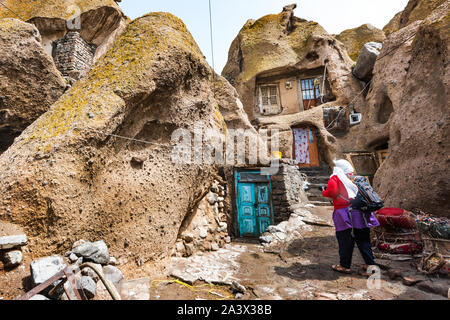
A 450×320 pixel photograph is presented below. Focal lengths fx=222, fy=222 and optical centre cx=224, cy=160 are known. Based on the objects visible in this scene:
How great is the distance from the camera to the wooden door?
14973 mm

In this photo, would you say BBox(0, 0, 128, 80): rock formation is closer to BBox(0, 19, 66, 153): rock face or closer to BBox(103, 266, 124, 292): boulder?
BBox(0, 19, 66, 153): rock face

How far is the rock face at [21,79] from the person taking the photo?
4.62 m

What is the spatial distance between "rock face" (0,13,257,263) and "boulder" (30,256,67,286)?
1.51ft

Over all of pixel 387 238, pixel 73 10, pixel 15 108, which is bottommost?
pixel 387 238

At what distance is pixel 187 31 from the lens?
5.06 metres

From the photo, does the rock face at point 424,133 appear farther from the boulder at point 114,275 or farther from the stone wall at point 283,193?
the boulder at point 114,275

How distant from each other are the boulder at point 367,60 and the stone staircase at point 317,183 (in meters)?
7.45

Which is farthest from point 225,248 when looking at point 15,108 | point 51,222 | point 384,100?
point 384,100

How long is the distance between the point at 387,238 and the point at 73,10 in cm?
1496

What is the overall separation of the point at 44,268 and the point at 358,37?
2524 centimetres

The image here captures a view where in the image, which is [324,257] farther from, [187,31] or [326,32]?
[326,32]

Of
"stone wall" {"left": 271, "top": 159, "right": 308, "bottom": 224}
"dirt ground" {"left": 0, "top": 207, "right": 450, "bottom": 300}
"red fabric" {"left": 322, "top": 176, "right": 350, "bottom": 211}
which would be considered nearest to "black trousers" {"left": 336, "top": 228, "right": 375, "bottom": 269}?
"dirt ground" {"left": 0, "top": 207, "right": 450, "bottom": 300}

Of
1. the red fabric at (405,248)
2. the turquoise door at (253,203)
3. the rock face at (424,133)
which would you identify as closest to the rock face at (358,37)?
the rock face at (424,133)
